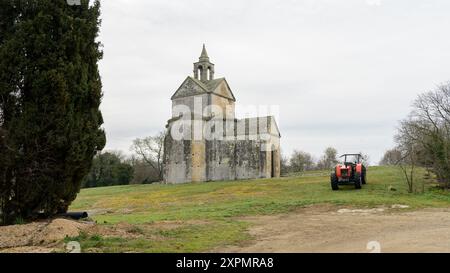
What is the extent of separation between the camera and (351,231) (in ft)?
37.0

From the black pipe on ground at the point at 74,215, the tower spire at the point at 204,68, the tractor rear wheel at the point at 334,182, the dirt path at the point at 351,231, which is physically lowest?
the dirt path at the point at 351,231

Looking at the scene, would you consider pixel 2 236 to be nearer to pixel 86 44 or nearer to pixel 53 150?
pixel 53 150

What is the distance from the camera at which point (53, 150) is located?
1203cm

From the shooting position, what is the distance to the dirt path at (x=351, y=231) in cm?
878

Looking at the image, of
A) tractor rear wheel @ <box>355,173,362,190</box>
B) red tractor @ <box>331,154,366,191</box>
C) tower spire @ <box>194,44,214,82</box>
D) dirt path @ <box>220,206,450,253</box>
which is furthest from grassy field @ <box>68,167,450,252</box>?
tower spire @ <box>194,44,214,82</box>

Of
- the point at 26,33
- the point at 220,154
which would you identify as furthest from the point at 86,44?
the point at 220,154

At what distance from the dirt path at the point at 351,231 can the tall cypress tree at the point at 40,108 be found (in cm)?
605

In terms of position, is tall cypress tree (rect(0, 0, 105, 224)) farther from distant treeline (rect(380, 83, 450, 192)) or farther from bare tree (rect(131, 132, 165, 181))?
bare tree (rect(131, 132, 165, 181))

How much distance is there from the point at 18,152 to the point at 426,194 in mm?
19454

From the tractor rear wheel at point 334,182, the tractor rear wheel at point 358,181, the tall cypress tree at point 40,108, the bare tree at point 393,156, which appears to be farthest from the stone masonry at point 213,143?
the tall cypress tree at point 40,108

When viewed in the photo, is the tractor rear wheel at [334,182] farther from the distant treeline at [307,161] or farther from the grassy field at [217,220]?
the distant treeline at [307,161]

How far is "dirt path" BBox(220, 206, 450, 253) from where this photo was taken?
8.78m

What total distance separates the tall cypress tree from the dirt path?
605 centimetres

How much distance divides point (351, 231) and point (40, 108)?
9650mm
